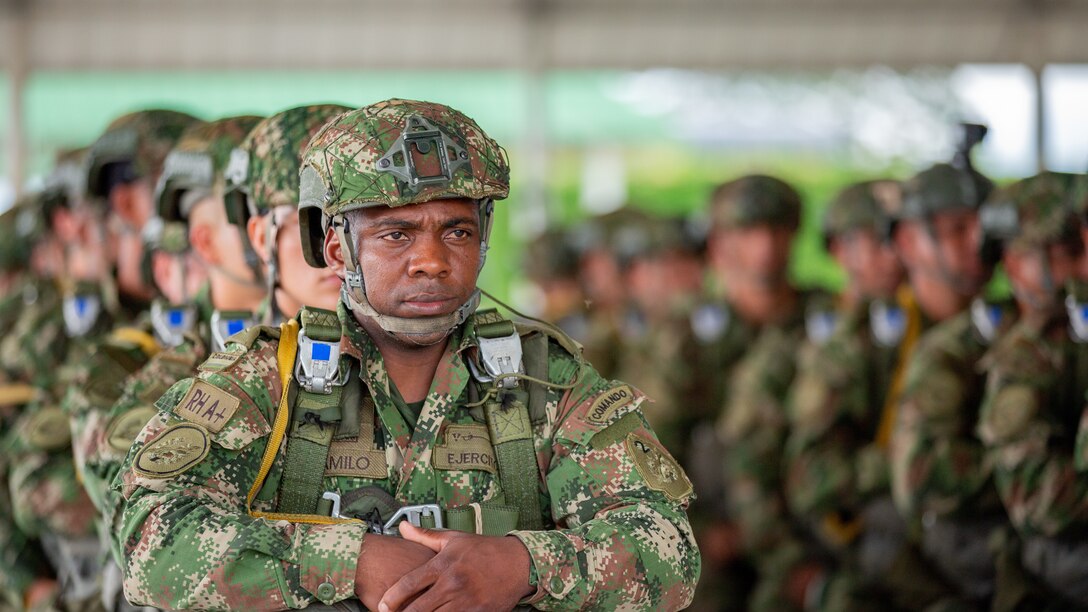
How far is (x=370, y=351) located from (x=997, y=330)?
12.1 ft

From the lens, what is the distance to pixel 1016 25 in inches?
549

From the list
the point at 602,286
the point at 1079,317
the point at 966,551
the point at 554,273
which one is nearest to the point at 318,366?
the point at 1079,317

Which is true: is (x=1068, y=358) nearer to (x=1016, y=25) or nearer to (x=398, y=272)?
(x=398, y=272)

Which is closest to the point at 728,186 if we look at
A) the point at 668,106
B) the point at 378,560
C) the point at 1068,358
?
the point at 1068,358

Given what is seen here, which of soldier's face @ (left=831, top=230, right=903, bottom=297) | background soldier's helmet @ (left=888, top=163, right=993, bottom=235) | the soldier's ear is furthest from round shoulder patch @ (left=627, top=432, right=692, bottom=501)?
soldier's face @ (left=831, top=230, right=903, bottom=297)

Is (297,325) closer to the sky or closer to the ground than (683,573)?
closer to the sky

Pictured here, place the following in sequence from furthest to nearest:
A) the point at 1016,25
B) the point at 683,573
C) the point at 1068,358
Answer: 1. the point at 1016,25
2. the point at 1068,358
3. the point at 683,573

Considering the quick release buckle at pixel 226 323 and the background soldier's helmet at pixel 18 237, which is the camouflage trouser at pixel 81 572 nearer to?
the quick release buckle at pixel 226 323

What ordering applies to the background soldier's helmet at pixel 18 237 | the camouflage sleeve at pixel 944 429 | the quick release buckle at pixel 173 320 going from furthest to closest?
the background soldier's helmet at pixel 18 237
the camouflage sleeve at pixel 944 429
the quick release buckle at pixel 173 320

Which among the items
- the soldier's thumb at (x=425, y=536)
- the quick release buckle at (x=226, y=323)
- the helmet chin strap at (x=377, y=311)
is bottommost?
the soldier's thumb at (x=425, y=536)

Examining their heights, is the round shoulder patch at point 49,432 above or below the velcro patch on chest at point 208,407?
below

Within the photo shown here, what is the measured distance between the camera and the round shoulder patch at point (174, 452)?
2867mm

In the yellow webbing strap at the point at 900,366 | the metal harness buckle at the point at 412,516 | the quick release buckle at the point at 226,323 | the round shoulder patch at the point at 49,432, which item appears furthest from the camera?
the yellow webbing strap at the point at 900,366

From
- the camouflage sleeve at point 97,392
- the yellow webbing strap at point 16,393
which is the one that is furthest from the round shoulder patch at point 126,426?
the yellow webbing strap at point 16,393
